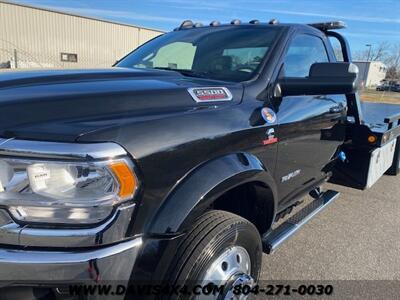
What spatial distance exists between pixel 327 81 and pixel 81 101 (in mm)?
1558

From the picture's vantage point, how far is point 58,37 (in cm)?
2719

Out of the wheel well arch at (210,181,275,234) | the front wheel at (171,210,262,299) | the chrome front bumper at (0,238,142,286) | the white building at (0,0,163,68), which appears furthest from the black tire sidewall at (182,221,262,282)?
the white building at (0,0,163,68)

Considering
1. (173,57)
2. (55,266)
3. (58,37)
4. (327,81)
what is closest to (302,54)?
(327,81)

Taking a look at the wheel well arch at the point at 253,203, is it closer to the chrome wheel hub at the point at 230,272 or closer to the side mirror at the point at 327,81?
the chrome wheel hub at the point at 230,272

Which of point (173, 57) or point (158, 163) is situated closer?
point (158, 163)

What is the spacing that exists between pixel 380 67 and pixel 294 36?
7808 cm

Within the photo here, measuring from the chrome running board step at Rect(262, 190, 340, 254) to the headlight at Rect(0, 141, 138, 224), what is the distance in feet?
4.68

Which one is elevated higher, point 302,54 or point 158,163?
point 302,54

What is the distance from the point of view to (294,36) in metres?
3.23

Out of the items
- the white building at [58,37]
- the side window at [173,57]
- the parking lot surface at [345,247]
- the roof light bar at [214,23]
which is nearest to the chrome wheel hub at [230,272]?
the parking lot surface at [345,247]

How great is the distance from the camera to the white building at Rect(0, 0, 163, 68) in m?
24.8

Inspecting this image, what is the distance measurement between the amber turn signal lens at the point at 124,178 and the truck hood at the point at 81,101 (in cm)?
18

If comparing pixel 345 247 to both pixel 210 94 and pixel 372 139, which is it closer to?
pixel 372 139

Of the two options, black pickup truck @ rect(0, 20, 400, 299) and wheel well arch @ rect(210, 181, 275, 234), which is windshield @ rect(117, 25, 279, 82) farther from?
wheel well arch @ rect(210, 181, 275, 234)
